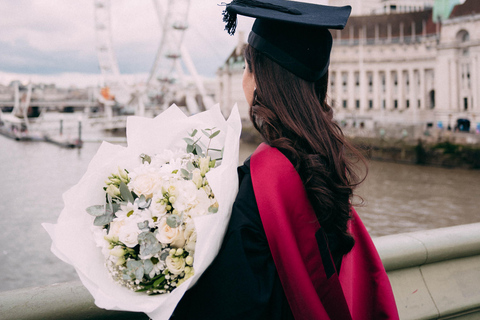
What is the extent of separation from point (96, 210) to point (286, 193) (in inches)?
17.5

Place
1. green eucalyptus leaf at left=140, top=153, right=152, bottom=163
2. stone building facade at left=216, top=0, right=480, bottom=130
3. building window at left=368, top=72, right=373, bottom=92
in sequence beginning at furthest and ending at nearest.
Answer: building window at left=368, top=72, right=373, bottom=92 < stone building facade at left=216, top=0, right=480, bottom=130 < green eucalyptus leaf at left=140, top=153, right=152, bottom=163

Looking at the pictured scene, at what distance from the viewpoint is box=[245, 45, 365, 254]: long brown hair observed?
1.06 meters

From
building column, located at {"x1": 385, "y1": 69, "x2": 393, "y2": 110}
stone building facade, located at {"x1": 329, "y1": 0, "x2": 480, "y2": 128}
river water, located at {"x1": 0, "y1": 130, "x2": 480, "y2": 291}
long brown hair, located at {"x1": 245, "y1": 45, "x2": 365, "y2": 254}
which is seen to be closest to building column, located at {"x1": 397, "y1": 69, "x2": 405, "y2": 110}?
stone building facade, located at {"x1": 329, "y1": 0, "x2": 480, "y2": 128}

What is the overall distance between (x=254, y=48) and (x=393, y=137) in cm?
2287

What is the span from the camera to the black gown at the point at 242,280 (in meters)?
0.98

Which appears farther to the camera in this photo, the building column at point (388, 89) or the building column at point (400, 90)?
the building column at point (388, 89)

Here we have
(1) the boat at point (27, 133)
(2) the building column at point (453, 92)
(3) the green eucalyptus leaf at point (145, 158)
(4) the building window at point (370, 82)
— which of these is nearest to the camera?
(3) the green eucalyptus leaf at point (145, 158)

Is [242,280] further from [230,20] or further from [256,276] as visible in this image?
[230,20]

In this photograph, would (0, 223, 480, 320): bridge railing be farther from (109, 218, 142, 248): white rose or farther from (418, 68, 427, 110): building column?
(418, 68, 427, 110): building column

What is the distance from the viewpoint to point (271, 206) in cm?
100

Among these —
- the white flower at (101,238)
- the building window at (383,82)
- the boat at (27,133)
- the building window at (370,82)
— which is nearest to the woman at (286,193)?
the white flower at (101,238)

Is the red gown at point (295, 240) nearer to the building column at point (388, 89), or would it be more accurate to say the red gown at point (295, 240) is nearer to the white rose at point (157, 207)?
the white rose at point (157, 207)

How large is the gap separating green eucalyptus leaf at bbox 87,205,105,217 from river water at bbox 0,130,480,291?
6.81 m

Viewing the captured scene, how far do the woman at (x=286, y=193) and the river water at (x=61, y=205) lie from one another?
22.7ft
